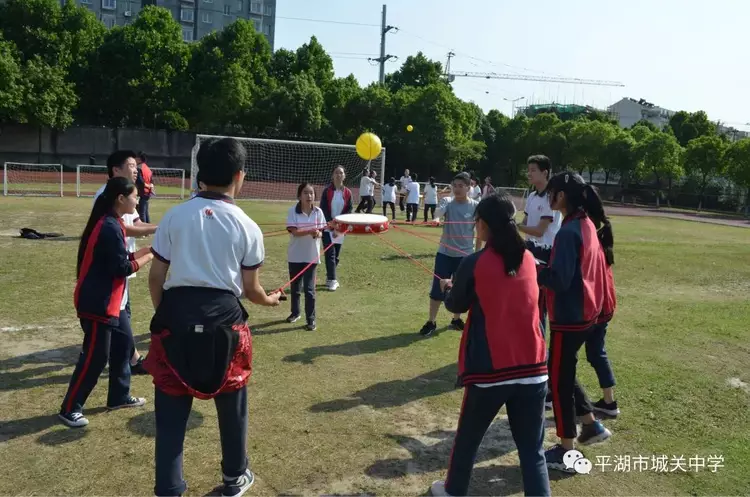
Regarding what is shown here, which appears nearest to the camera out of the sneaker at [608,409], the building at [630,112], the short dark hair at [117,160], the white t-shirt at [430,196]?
the sneaker at [608,409]

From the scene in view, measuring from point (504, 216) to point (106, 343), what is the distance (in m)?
3.14

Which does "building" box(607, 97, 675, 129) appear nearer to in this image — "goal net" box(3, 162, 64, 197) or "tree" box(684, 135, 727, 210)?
"tree" box(684, 135, 727, 210)

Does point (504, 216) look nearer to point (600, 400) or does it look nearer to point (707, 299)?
point (600, 400)

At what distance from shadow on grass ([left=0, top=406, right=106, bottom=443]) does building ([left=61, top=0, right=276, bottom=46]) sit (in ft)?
216

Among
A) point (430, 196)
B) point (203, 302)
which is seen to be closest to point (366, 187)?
point (430, 196)

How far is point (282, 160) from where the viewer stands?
29250 mm

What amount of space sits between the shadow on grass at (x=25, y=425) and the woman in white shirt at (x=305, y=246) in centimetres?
304

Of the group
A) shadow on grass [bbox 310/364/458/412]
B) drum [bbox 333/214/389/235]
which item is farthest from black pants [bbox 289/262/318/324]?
shadow on grass [bbox 310/364/458/412]

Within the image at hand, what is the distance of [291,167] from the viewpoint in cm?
2925

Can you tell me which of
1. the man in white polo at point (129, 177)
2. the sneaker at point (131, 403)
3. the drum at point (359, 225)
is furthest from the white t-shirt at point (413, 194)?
the sneaker at point (131, 403)

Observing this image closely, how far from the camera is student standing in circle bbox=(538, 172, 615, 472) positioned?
402 centimetres

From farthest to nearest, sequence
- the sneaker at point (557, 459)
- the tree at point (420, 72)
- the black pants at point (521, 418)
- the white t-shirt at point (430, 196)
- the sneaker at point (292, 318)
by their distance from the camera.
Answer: the tree at point (420, 72) < the white t-shirt at point (430, 196) < the sneaker at point (292, 318) < the sneaker at point (557, 459) < the black pants at point (521, 418)

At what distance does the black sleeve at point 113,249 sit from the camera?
4.36 metres

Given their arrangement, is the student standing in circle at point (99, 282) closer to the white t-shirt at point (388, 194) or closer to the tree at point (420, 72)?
the white t-shirt at point (388, 194)
